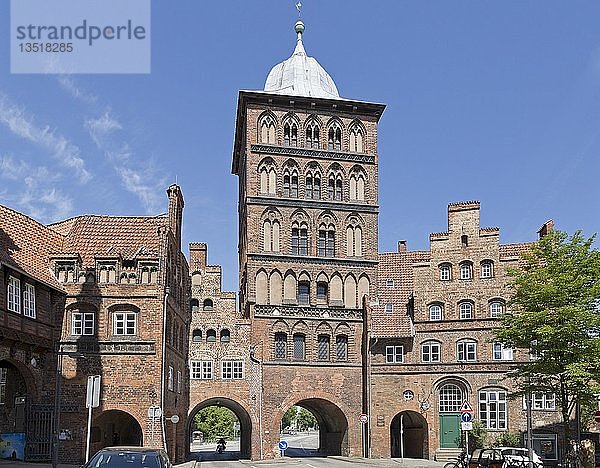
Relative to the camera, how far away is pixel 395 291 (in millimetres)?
61812

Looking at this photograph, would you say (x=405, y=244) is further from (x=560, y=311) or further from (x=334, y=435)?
(x=560, y=311)

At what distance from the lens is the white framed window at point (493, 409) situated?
5641cm

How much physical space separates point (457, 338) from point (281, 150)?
18.5 metres

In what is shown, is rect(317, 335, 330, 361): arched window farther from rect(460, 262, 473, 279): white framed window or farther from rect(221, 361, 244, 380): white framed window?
rect(460, 262, 473, 279): white framed window

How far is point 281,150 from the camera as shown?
207 feet

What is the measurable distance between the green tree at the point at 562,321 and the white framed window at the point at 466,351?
52.5 ft

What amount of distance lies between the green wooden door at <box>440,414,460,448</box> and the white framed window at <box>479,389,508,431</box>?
1.72 meters

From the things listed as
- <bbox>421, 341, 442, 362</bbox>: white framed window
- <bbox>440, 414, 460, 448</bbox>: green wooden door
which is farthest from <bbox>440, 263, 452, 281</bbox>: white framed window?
<bbox>440, 414, 460, 448</bbox>: green wooden door

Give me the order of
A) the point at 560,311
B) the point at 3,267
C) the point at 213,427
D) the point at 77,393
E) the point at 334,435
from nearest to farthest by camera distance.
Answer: the point at 3,267 < the point at 560,311 < the point at 77,393 < the point at 334,435 < the point at 213,427

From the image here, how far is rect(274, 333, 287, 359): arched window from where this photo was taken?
2341 inches

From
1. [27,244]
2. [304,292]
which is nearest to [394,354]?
[304,292]

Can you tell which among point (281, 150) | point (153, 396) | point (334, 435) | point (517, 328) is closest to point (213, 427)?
point (334, 435)

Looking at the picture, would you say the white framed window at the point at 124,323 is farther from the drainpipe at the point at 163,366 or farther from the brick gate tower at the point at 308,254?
the brick gate tower at the point at 308,254

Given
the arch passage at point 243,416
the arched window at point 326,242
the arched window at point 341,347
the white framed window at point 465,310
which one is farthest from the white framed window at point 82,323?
the white framed window at point 465,310
